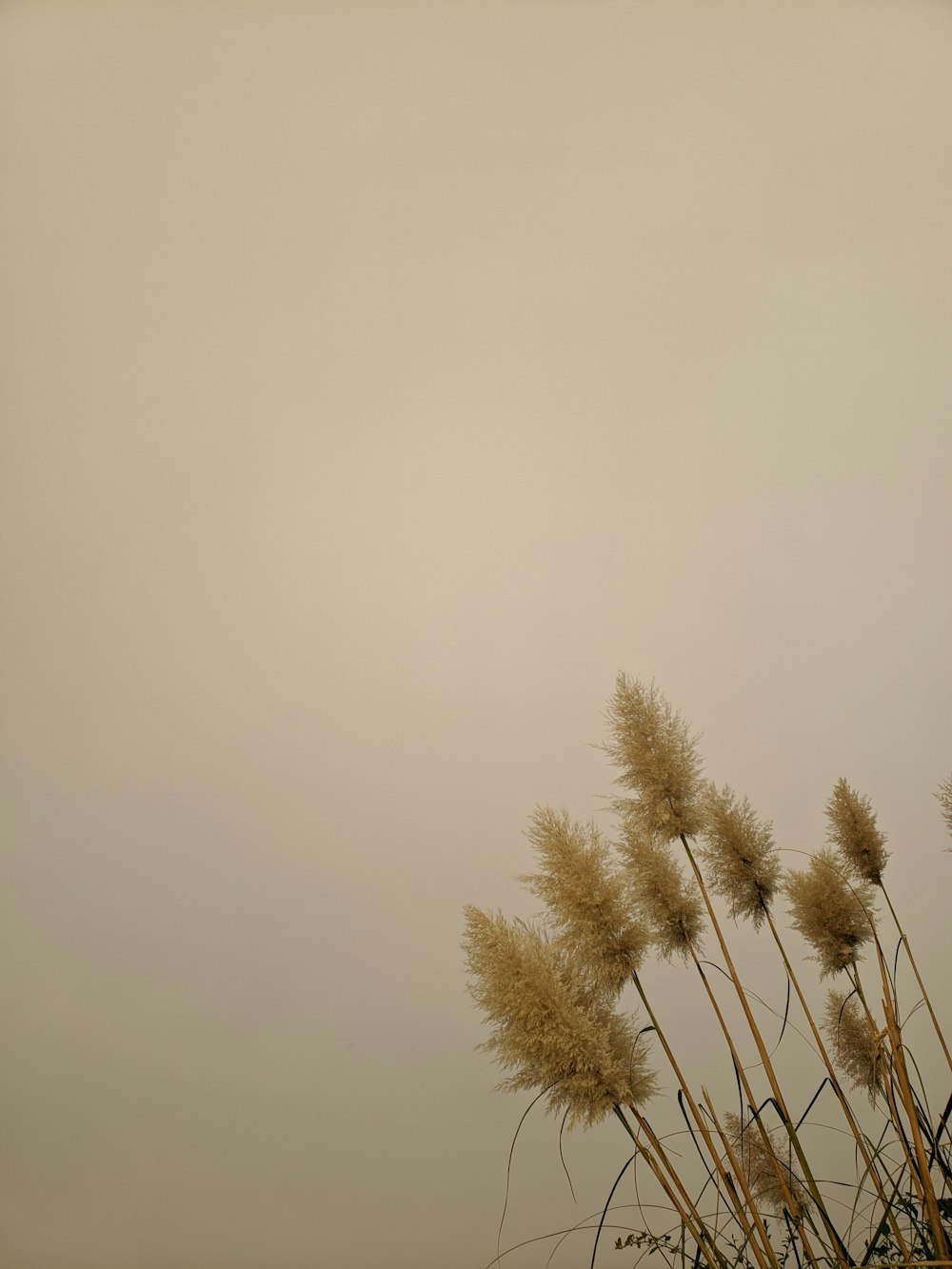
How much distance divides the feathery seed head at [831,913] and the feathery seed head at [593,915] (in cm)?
25

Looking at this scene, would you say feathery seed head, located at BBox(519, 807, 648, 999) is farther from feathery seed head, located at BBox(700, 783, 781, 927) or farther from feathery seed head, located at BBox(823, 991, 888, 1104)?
feathery seed head, located at BBox(823, 991, 888, 1104)

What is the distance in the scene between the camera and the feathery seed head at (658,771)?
1106 millimetres

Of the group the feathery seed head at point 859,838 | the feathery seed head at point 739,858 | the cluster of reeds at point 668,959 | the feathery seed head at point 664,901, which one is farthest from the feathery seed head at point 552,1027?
the feathery seed head at point 859,838

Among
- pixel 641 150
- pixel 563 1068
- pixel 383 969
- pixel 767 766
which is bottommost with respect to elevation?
pixel 563 1068

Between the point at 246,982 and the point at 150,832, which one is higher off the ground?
the point at 150,832

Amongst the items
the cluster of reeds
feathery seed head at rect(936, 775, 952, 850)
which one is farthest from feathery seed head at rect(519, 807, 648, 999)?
feathery seed head at rect(936, 775, 952, 850)

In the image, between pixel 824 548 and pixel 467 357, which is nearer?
pixel 824 548

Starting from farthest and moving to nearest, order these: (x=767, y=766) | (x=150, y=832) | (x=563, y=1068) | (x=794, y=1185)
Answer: (x=150, y=832) → (x=767, y=766) → (x=794, y=1185) → (x=563, y=1068)

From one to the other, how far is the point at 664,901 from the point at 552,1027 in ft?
0.82

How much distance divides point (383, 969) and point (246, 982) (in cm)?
38

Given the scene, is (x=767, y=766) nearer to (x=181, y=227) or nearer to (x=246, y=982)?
(x=246, y=982)

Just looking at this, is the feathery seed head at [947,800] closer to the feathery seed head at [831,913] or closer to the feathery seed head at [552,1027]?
the feathery seed head at [831,913]

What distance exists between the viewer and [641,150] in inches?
112

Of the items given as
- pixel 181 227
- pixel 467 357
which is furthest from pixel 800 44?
pixel 181 227
